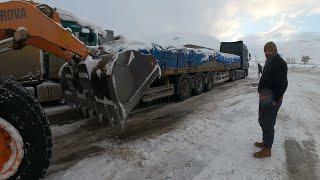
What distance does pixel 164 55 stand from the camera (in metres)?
12.6

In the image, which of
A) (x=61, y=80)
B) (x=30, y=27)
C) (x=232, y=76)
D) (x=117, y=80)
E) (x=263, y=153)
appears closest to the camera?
(x=30, y=27)

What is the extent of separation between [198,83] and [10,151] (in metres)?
12.2

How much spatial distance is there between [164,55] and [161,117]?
2647 millimetres

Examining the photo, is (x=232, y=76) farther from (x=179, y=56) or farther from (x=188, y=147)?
(x=188, y=147)

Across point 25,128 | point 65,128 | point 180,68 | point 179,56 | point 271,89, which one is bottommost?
point 65,128

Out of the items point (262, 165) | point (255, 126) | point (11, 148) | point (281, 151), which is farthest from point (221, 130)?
point (11, 148)

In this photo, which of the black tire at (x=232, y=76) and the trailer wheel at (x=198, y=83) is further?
the black tire at (x=232, y=76)

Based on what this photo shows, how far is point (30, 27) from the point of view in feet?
17.8

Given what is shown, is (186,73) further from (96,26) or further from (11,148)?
(11,148)

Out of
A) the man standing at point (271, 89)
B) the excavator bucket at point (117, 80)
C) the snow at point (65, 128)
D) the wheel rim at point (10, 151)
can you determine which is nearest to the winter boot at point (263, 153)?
the man standing at point (271, 89)

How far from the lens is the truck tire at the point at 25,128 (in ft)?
14.8

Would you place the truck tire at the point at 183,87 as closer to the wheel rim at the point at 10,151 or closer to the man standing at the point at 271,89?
the man standing at the point at 271,89

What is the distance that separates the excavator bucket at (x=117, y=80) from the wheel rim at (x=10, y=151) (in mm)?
2066

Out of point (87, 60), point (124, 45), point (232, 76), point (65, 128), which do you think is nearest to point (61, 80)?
point (65, 128)
